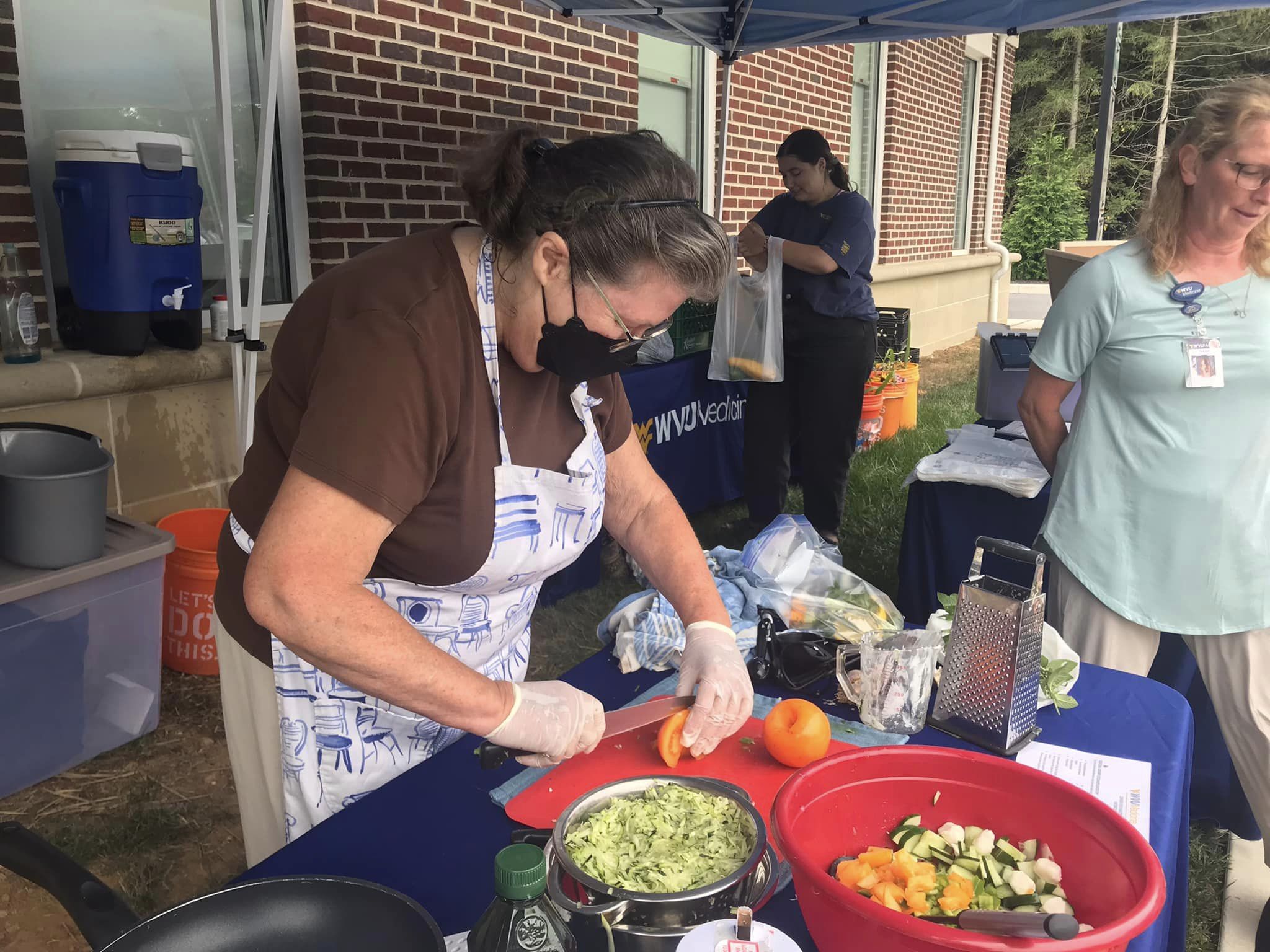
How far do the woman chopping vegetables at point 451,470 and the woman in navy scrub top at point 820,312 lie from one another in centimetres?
347

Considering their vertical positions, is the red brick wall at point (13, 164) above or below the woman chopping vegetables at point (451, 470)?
above

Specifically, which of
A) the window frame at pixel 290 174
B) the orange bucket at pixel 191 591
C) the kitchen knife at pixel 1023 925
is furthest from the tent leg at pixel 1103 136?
the kitchen knife at pixel 1023 925

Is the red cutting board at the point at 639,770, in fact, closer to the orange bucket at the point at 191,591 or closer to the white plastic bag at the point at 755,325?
the orange bucket at the point at 191,591

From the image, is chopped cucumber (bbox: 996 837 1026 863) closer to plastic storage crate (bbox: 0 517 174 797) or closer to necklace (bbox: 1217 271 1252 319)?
necklace (bbox: 1217 271 1252 319)

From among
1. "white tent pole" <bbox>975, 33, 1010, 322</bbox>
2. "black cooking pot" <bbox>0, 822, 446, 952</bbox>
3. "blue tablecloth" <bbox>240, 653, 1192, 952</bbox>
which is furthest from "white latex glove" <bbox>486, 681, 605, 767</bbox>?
"white tent pole" <bbox>975, 33, 1010, 322</bbox>

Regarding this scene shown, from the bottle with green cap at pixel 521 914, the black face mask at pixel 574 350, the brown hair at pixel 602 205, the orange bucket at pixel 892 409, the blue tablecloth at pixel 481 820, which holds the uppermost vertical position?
the brown hair at pixel 602 205

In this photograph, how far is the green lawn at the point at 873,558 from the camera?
261 centimetres

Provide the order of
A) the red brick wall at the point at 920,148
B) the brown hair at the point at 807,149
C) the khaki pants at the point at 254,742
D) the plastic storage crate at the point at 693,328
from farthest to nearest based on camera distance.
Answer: the red brick wall at the point at 920,148
the plastic storage crate at the point at 693,328
the brown hair at the point at 807,149
the khaki pants at the point at 254,742

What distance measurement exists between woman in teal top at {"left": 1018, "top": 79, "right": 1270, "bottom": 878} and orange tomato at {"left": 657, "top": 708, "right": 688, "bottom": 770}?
1265mm

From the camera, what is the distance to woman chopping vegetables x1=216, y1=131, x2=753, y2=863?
4.02ft

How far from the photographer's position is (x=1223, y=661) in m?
2.21

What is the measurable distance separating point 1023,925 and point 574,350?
929 millimetres

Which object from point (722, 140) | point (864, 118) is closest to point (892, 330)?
point (722, 140)

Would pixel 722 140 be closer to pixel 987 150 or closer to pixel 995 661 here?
pixel 995 661
